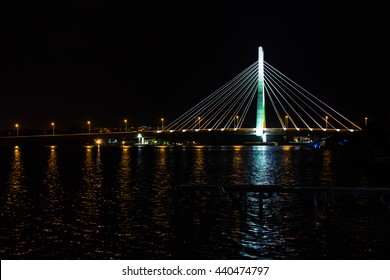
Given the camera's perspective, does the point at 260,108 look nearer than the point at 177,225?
No

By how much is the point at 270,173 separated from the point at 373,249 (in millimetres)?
22612

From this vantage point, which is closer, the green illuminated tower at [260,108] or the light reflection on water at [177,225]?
the light reflection on water at [177,225]

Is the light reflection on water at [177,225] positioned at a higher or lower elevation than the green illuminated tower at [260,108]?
lower

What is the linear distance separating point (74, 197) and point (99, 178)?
9.56 metres

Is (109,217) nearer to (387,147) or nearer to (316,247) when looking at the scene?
(316,247)

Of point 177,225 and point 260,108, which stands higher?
point 260,108

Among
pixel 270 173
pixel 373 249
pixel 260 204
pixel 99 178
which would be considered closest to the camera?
pixel 373 249

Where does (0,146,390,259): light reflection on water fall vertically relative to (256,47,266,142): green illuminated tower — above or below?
below

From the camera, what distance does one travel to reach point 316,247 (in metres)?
13.8

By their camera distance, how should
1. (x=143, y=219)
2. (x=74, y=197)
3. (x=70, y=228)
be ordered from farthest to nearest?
(x=74, y=197) → (x=143, y=219) → (x=70, y=228)

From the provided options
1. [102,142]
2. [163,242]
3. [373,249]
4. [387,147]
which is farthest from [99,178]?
[102,142]

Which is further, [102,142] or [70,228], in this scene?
[102,142]

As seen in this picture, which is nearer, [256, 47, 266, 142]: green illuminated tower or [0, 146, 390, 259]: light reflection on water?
[0, 146, 390, 259]: light reflection on water

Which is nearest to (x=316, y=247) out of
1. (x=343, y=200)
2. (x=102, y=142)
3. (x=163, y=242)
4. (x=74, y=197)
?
(x=163, y=242)
